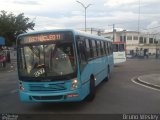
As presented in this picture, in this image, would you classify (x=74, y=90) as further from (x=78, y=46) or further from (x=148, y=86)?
(x=148, y=86)

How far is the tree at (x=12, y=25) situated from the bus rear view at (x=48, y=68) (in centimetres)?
4022

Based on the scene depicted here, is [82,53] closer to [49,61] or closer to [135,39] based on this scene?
[49,61]

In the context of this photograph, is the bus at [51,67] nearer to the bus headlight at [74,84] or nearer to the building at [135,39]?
the bus headlight at [74,84]

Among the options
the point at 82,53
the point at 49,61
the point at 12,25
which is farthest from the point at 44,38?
the point at 12,25

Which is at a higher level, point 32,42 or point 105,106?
point 32,42

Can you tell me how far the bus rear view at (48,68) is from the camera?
34.4 ft

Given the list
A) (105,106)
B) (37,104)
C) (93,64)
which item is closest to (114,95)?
(93,64)

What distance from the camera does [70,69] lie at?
1060 cm

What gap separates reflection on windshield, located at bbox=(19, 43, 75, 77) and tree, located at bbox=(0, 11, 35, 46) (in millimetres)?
40304

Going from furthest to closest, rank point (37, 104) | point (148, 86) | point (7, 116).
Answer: point (148, 86) < point (37, 104) < point (7, 116)

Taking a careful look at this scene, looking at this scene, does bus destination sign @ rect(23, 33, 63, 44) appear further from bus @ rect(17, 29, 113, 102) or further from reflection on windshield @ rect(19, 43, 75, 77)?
reflection on windshield @ rect(19, 43, 75, 77)

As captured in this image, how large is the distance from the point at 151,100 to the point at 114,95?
71.1 inches

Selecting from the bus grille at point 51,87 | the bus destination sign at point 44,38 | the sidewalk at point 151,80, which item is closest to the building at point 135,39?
the sidewalk at point 151,80

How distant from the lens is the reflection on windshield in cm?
1057
